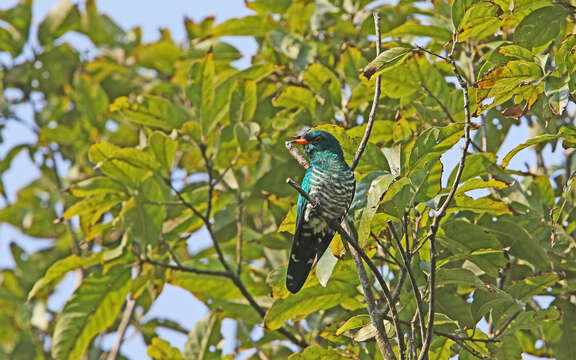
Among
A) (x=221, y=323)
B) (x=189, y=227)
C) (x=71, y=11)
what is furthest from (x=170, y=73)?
(x=221, y=323)

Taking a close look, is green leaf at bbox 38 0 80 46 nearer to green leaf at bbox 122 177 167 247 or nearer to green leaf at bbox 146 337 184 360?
green leaf at bbox 122 177 167 247

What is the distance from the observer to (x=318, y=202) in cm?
279

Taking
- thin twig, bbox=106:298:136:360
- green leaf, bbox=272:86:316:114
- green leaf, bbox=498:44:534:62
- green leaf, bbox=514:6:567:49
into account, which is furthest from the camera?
thin twig, bbox=106:298:136:360

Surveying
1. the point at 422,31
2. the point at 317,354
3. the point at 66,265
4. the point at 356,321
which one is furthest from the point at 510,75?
the point at 66,265

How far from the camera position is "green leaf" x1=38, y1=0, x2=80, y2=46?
5.45 meters

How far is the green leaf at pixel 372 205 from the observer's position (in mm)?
2070

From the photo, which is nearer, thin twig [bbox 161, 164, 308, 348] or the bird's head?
the bird's head

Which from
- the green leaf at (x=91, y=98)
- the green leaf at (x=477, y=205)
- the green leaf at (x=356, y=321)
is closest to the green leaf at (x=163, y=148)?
the green leaf at (x=356, y=321)

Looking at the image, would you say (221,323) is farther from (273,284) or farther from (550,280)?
(550,280)

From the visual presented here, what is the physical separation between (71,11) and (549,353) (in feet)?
14.1

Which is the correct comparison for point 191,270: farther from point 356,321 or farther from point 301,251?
point 356,321

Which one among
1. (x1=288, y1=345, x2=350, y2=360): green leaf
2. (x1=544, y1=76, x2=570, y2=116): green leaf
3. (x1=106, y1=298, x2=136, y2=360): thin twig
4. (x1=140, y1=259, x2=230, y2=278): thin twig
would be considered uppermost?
(x1=544, y1=76, x2=570, y2=116): green leaf

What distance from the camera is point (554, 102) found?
234cm

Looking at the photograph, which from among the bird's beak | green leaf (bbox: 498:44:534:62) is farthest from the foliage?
the bird's beak
